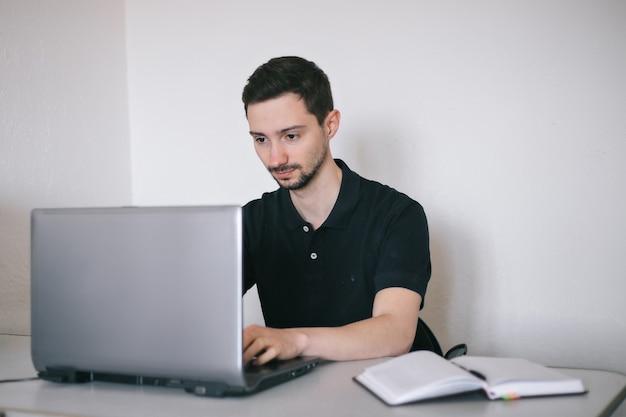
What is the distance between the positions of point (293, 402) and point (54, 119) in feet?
5.04

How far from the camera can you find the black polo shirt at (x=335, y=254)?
1.65 metres

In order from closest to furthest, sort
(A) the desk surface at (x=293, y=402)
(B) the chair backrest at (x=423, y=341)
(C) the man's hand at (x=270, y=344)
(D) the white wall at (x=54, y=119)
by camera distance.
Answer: (A) the desk surface at (x=293, y=402), (C) the man's hand at (x=270, y=344), (B) the chair backrest at (x=423, y=341), (D) the white wall at (x=54, y=119)

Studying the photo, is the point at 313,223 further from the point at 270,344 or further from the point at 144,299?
the point at 144,299

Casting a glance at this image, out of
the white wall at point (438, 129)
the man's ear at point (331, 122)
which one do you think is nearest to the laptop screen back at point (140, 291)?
the man's ear at point (331, 122)

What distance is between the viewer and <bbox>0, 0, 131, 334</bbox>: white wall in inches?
78.5

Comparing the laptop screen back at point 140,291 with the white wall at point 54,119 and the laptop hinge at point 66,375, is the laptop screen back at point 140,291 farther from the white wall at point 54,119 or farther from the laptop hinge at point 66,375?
the white wall at point 54,119

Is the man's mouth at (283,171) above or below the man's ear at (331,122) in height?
below

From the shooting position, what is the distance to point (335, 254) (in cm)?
170

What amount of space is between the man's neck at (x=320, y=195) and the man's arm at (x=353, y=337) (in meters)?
0.34

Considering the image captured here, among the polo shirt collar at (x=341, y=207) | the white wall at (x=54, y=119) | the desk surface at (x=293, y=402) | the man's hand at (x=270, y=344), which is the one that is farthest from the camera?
the white wall at (x=54, y=119)

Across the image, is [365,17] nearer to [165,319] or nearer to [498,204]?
[498,204]

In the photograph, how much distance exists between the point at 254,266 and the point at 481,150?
85cm

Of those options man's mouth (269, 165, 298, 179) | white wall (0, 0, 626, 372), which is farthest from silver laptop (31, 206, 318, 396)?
white wall (0, 0, 626, 372)

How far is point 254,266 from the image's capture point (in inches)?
71.5
